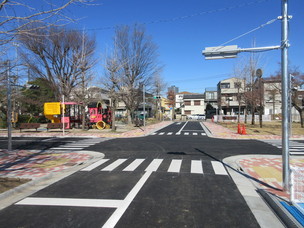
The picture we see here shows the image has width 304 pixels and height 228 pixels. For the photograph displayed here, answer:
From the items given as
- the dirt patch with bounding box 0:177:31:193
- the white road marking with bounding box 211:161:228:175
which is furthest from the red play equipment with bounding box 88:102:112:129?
the dirt patch with bounding box 0:177:31:193

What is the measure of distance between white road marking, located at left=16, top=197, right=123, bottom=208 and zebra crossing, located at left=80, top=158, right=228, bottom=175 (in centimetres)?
274

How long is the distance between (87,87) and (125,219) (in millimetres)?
20959

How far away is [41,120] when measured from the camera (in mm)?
38438

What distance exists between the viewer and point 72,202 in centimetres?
492

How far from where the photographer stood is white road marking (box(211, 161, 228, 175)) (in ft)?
24.4

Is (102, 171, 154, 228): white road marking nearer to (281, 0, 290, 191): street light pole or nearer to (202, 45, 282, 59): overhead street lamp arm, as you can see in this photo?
(281, 0, 290, 191): street light pole

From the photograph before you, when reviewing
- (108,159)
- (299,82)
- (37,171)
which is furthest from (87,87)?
(299,82)

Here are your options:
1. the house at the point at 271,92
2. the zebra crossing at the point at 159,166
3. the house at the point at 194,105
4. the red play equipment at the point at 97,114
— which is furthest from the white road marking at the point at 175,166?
the house at the point at 194,105

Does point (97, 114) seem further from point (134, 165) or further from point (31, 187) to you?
point (31, 187)

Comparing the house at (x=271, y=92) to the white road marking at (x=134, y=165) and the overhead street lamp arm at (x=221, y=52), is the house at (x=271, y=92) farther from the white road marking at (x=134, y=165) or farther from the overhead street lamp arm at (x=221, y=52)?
the overhead street lamp arm at (x=221, y=52)

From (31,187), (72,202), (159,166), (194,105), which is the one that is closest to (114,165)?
(159,166)

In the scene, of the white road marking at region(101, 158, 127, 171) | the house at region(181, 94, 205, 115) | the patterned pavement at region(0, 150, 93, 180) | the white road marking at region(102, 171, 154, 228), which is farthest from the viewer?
the house at region(181, 94, 205, 115)

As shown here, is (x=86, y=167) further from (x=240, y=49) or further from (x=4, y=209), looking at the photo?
(x=240, y=49)

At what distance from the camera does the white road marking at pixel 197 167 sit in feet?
24.7
